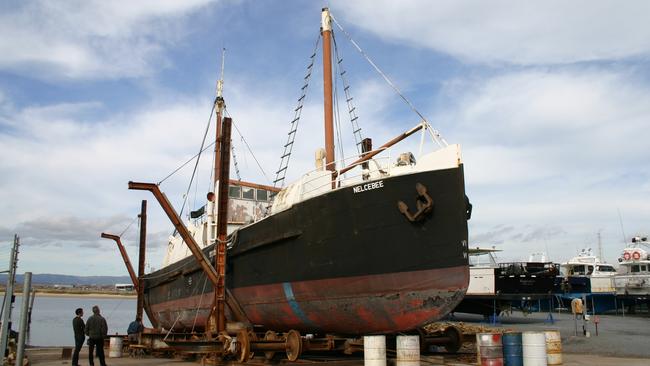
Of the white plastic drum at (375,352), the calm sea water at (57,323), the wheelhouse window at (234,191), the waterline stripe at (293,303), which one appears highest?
the wheelhouse window at (234,191)

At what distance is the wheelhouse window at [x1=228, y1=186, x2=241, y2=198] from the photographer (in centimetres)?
1734

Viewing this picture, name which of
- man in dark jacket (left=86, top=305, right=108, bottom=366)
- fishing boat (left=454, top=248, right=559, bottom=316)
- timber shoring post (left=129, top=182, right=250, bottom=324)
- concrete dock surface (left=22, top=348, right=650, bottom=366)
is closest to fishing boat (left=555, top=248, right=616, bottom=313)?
fishing boat (left=454, top=248, right=559, bottom=316)

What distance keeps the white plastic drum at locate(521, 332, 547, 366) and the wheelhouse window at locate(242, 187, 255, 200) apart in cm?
1111

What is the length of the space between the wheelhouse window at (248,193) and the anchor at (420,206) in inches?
339

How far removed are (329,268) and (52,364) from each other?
743 cm

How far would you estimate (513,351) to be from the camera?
8898 mm

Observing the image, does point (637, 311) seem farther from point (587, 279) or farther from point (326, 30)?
point (326, 30)

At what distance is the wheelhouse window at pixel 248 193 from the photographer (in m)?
17.7

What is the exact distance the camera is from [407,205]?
10.1 meters

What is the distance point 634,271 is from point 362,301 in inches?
1238

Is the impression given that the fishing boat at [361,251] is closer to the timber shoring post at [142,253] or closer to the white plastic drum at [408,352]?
the white plastic drum at [408,352]

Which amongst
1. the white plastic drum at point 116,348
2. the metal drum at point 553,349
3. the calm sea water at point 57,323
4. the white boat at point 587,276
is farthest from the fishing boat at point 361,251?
the white boat at point 587,276

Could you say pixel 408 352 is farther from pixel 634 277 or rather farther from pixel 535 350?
pixel 634 277

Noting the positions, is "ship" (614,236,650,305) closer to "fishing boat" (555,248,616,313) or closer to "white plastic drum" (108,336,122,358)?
"fishing boat" (555,248,616,313)
